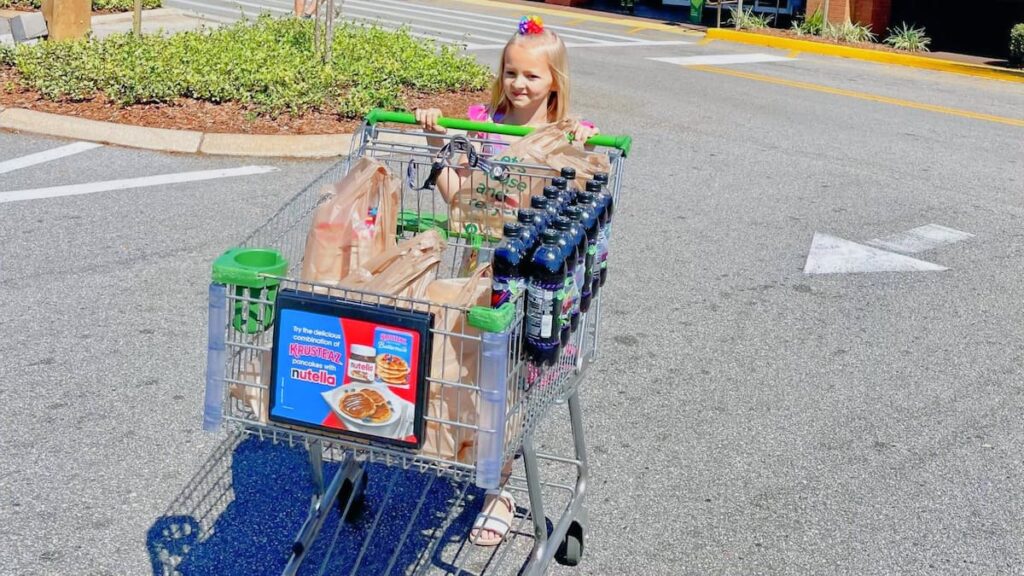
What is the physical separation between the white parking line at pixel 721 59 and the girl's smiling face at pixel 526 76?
1224 centimetres

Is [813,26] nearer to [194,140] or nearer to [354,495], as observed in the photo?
[194,140]

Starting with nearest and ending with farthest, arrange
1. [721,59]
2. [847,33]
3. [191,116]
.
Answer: [191,116] → [721,59] → [847,33]

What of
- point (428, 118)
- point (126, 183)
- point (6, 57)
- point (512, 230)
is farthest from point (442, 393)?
point (6, 57)

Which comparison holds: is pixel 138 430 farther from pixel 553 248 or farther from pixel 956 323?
pixel 956 323

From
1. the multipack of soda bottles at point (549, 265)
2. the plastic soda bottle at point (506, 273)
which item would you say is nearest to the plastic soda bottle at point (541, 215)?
the multipack of soda bottles at point (549, 265)

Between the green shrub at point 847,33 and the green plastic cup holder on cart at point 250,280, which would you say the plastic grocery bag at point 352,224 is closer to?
the green plastic cup holder on cart at point 250,280

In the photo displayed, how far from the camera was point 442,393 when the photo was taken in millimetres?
2777

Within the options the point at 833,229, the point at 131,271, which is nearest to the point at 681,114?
the point at 833,229

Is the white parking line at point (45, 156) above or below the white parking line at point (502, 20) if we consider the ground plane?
below

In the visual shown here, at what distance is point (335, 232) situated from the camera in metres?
3.18

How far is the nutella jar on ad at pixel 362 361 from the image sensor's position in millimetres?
2684

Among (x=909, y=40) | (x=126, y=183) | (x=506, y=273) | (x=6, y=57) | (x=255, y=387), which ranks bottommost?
(x=255, y=387)

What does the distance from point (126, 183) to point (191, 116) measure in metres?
1.59

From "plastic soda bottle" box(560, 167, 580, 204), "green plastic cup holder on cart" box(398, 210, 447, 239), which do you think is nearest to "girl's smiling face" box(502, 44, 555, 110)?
"green plastic cup holder on cart" box(398, 210, 447, 239)
